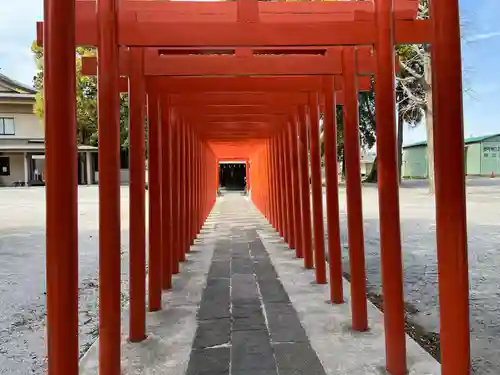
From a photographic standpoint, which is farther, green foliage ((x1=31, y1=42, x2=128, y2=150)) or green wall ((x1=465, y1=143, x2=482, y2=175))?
green wall ((x1=465, y1=143, x2=482, y2=175))

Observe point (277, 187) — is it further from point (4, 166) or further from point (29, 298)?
point (4, 166)

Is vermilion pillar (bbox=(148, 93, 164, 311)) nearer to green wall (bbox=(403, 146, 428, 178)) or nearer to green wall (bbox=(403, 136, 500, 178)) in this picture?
green wall (bbox=(403, 136, 500, 178))

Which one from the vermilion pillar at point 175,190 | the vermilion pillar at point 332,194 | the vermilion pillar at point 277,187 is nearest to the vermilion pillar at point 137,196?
the vermilion pillar at point 332,194

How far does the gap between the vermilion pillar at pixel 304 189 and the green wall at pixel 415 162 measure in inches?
2029

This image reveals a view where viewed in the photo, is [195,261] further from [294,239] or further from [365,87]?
[365,87]

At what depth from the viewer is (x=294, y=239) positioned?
770cm

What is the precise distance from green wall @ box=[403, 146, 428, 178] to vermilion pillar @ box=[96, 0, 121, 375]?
55428 millimetres

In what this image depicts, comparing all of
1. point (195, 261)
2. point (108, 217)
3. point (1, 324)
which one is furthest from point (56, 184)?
point (195, 261)

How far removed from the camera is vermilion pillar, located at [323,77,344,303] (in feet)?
14.4

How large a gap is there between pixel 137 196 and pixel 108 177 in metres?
0.76

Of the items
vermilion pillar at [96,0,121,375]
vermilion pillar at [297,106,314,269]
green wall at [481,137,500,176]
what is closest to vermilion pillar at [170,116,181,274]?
vermilion pillar at [297,106,314,269]

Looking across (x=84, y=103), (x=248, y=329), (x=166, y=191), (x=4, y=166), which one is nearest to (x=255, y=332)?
(x=248, y=329)

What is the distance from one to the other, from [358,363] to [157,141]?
2.57 m

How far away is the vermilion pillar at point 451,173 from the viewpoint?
7.38 ft
